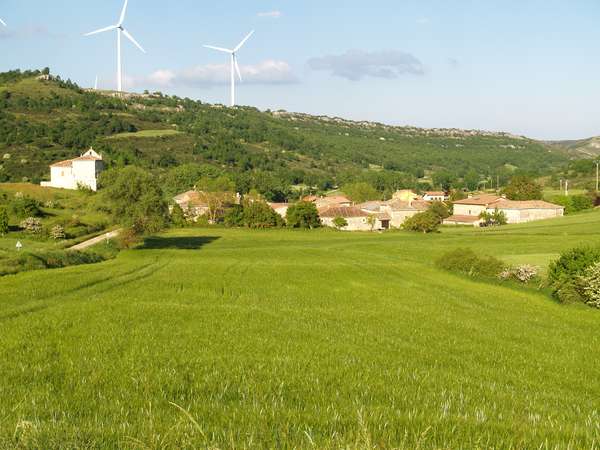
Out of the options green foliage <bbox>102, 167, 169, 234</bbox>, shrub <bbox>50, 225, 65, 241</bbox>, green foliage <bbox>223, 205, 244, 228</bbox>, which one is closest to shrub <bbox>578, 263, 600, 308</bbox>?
green foliage <bbox>102, 167, 169, 234</bbox>

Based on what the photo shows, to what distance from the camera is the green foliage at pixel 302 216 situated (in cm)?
11331

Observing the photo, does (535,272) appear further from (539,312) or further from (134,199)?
(134,199)

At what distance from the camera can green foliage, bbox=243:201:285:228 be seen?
113062 mm

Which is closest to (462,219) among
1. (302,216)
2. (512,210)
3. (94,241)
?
(512,210)

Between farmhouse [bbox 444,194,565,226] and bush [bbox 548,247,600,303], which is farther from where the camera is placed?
farmhouse [bbox 444,194,565,226]

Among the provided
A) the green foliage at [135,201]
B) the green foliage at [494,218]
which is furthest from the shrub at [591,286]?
the green foliage at [494,218]

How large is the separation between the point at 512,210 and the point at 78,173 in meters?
92.5

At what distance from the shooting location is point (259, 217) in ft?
371

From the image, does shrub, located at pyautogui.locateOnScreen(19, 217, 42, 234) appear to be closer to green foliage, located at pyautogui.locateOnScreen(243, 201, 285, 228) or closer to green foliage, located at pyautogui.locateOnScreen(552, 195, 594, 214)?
green foliage, located at pyautogui.locateOnScreen(243, 201, 285, 228)

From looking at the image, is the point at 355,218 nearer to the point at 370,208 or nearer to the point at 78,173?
the point at 370,208

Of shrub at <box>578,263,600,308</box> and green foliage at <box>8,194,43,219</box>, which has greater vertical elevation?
green foliage at <box>8,194,43,219</box>

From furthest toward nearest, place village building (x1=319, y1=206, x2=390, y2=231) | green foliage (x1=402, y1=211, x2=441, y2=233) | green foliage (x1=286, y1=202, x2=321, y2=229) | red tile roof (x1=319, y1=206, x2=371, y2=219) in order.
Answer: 1. red tile roof (x1=319, y1=206, x2=371, y2=219)
2. village building (x1=319, y1=206, x2=390, y2=231)
3. green foliage (x1=286, y1=202, x2=321, y2=229)
4. green foliage (x1=402, y1=211, x2=441, y2=233)

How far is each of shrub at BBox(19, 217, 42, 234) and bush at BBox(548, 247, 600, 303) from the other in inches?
2144

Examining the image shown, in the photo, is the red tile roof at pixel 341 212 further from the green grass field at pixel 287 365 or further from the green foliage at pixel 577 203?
the green grass field at pixel 287 365
